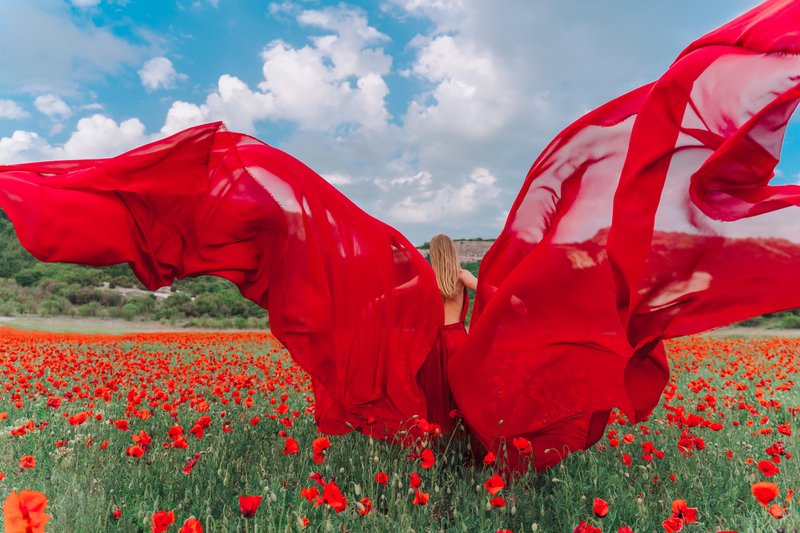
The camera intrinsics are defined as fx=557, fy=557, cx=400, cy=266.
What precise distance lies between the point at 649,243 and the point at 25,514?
2.54 meters

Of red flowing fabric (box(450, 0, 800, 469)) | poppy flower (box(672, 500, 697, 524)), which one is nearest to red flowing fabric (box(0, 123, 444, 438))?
red flowing fabric (box(450, 0, 800, 469))

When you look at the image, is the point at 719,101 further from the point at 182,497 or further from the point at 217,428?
the point at 217,428

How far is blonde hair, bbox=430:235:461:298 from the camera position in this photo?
4.55 m

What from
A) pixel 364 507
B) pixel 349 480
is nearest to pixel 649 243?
pixel 364 507

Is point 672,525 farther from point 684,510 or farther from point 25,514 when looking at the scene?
point 25,514

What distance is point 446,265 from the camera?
4.58 metres

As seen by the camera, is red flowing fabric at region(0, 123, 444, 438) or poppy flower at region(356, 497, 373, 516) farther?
red flowing fabric at region(0, 123, 444, 438)

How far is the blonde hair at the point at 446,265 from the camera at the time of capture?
4.55 meters

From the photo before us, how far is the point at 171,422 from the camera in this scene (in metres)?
4.41

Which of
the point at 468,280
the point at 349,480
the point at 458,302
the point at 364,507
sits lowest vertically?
the point at 349,480

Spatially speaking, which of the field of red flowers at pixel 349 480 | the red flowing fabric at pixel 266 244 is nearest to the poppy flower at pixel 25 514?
the field of red flowers at pixel 349 480

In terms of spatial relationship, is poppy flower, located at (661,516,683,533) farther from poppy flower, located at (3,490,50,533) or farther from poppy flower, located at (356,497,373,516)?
poppy flower, located at (3,490,50,533)

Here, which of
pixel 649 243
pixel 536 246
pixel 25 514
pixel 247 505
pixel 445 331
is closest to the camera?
pixel 25 514

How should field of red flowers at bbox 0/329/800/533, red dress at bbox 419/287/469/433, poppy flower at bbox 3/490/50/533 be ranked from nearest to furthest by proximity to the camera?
1. poppy flower at bbox 3/490/50/533
2. field of red flowers at bbox 0/329/800/533
3. red dress at bbox 419/287/469/433
